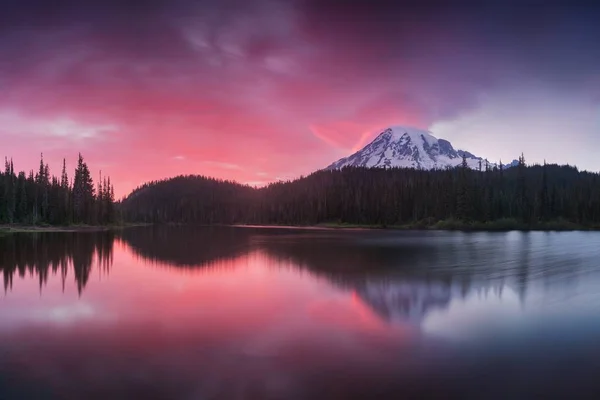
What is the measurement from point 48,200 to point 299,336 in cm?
13145

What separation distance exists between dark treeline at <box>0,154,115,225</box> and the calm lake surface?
100774 mm

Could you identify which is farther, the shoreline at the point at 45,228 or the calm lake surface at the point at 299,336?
the shoreline at the point at 45,228

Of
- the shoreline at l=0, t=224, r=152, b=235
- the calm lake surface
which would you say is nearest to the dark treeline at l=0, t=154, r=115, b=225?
the shoreline at l=0, t=224, r=152, b=235

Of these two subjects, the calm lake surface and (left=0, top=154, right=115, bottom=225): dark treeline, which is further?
(left=0, top=154, right=115, bottom=225): dark treeline

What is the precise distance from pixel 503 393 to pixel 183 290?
724 inches

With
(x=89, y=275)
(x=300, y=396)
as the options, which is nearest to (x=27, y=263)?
(x=89, y=275)

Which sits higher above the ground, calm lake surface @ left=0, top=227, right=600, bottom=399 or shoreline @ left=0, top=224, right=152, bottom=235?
shoreline @ left=0, top=224, right=152, bottom=235

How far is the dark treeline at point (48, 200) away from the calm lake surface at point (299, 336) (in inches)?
3967

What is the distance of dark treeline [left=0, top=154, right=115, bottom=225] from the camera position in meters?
114

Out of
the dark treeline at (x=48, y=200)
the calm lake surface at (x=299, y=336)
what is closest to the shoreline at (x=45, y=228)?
the dark treeline at (x=48, y=200)

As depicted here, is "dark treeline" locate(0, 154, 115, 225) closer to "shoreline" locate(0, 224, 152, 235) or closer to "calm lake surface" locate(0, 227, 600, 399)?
"shoreline" locate(0, 224, 152, 235)

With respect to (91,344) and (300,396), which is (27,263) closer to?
(91,344)

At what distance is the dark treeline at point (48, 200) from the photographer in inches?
4478

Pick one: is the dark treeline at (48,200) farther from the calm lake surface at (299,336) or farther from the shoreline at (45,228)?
the calm lake surface at (299,336)
